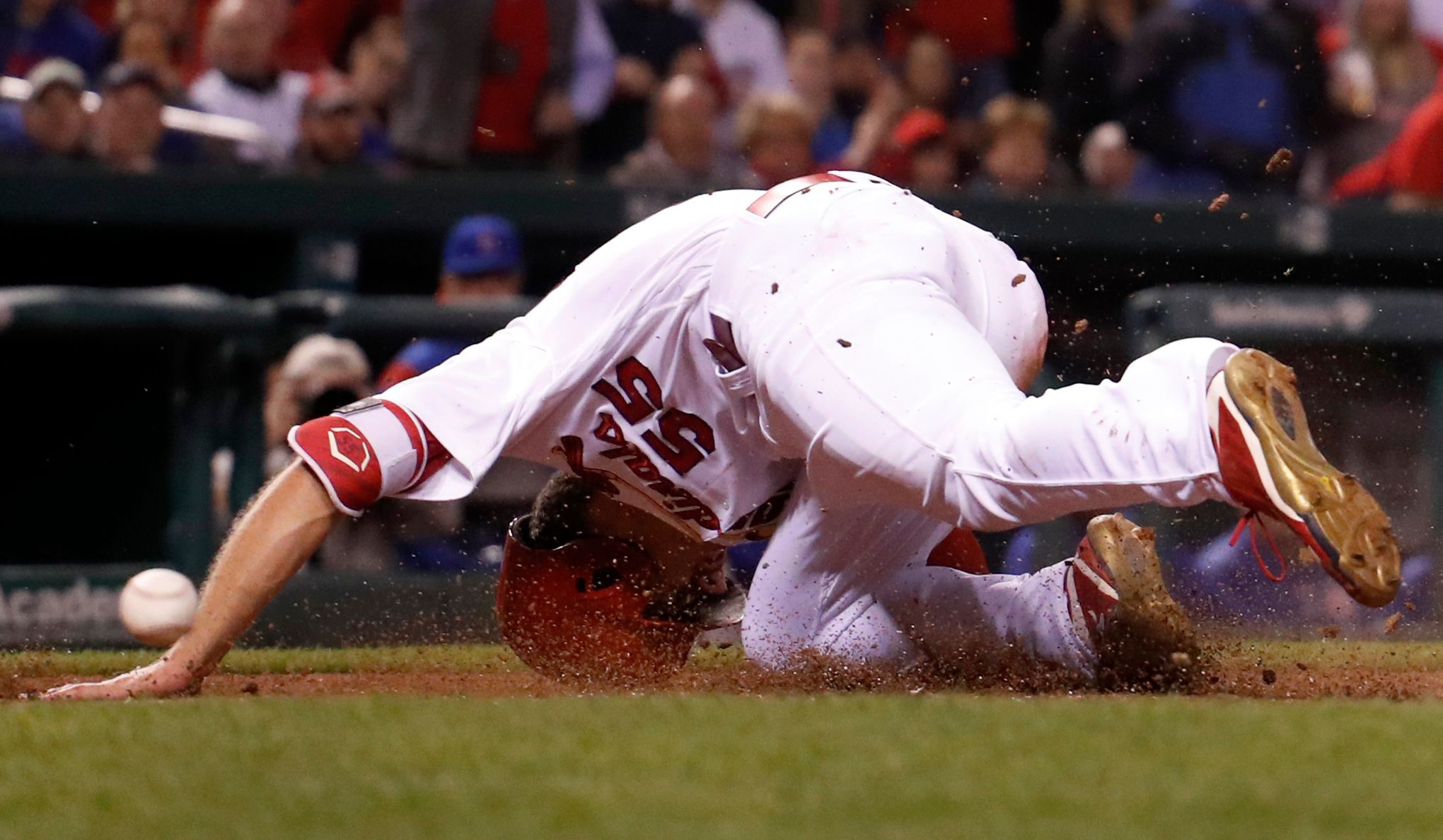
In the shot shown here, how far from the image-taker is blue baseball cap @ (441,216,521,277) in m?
6.52

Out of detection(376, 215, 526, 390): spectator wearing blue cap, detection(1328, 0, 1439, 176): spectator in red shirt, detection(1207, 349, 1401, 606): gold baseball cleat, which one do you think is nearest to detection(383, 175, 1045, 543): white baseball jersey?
detection(1207, 349, 1401, 606): gold baseball cleat

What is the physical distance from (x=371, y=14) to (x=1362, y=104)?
162 inches

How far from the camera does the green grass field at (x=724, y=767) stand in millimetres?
2244

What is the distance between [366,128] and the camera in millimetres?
7793

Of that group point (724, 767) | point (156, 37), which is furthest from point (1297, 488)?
point (156, 37)

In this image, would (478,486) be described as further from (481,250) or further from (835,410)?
(835,410)

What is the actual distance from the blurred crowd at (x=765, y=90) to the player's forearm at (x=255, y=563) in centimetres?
340

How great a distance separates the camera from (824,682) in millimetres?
3721

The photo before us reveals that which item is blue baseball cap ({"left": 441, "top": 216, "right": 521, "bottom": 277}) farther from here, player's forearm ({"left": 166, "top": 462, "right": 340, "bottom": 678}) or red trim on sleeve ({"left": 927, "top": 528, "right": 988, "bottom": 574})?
player's forearm ({"left": 166, "top": 462, "right": 340, "bottom": 678})

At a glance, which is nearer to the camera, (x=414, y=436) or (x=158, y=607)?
(x=414, y=436)

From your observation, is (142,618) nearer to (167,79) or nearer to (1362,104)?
(167,79)

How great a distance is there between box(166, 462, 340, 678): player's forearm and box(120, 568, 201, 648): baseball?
3.58 feet

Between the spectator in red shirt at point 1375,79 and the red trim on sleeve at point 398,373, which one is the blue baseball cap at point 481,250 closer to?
the red trim on sleeve at point 398,373

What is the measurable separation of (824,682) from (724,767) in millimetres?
1182
